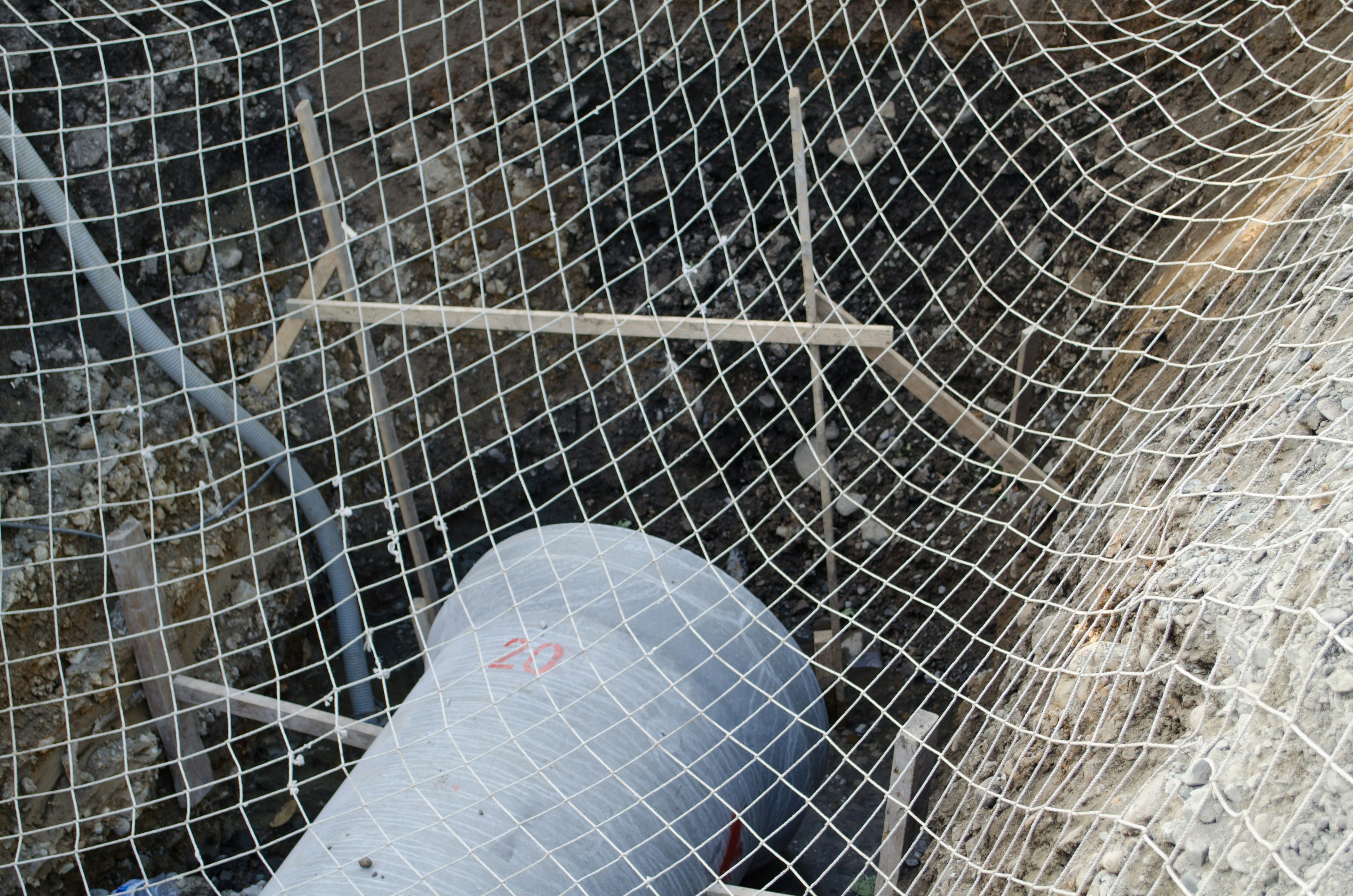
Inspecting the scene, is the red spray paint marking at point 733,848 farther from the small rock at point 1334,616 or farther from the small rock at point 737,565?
the small rock at point 737,565

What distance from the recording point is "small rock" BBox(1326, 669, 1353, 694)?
159 centimetres

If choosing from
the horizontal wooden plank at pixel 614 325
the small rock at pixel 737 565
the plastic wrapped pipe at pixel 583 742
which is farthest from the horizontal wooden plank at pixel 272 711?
the small rock at pixel 737 565

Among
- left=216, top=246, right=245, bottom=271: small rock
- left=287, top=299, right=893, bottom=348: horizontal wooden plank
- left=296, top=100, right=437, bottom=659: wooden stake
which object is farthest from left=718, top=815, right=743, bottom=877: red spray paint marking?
left=216, top=246, right=245, bottom=271: small rock

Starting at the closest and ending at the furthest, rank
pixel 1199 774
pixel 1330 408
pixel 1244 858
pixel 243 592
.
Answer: pixel 1244 858
pixel 1199 774
pixel 1330 408
pixel 243 592

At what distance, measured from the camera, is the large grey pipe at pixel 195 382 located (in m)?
3.51

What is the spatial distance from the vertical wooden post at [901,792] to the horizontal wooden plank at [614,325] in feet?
3.69

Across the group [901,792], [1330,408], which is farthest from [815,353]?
[1330,408]

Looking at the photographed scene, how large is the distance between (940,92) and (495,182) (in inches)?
70.7

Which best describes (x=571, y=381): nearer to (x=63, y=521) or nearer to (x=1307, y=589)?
(x=63, y=521)

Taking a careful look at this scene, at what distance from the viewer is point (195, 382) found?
387cm

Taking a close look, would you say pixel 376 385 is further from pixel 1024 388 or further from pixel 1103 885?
pixel 1103 885

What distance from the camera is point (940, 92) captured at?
4.25 metres

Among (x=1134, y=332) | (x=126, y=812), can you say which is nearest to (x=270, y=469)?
(x=126, y=812)

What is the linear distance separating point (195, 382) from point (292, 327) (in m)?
0.50
